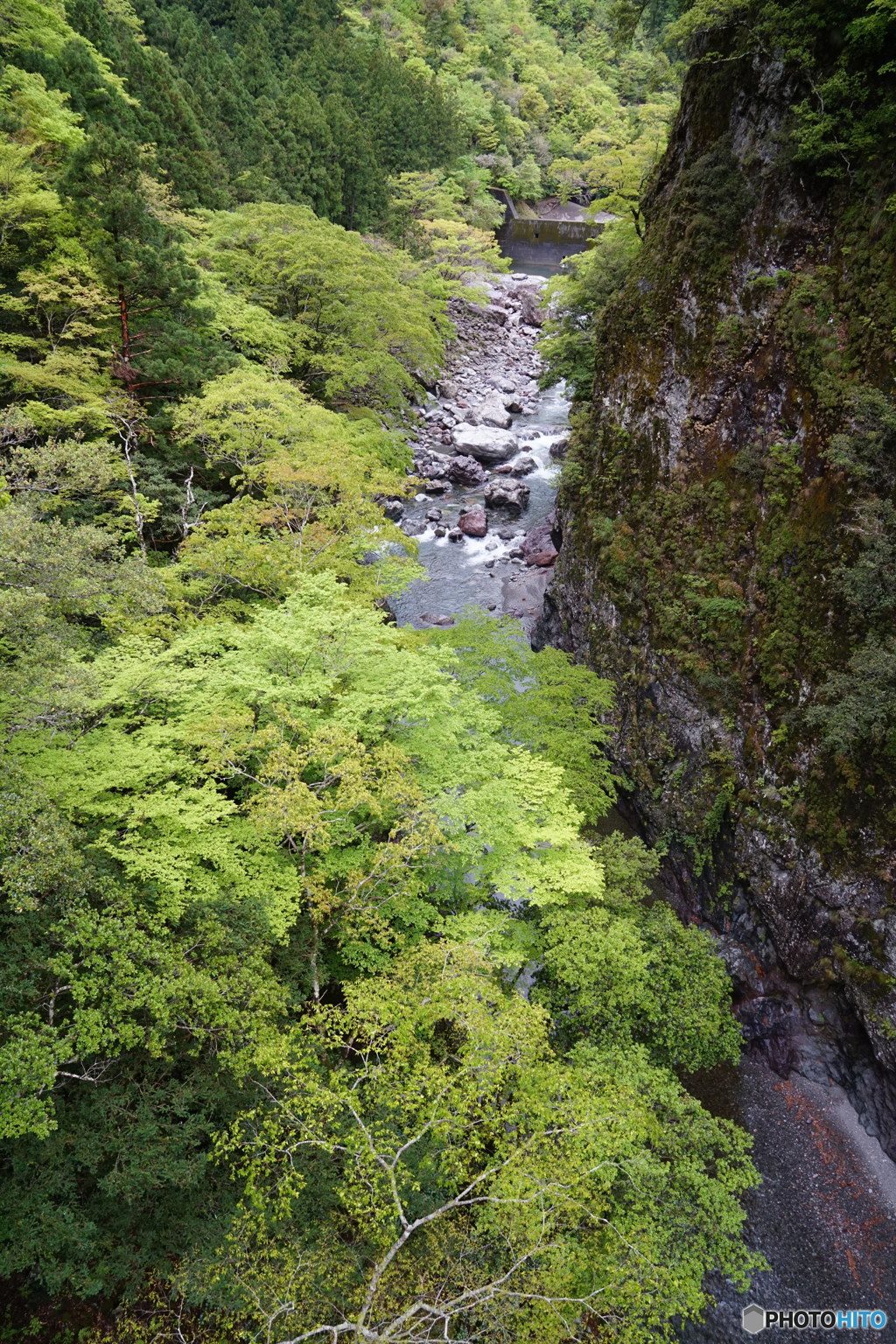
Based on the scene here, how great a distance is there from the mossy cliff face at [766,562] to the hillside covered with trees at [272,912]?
232cm

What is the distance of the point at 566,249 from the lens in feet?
218

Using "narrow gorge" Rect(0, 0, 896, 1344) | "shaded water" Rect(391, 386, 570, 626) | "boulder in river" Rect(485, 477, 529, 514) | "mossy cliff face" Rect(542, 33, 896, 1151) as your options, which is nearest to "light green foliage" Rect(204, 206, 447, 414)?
"narrow gorge" Rect(0, 0, 896, 1344)

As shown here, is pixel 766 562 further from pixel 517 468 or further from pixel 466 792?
pixel 517 468

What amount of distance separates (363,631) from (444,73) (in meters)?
83.4

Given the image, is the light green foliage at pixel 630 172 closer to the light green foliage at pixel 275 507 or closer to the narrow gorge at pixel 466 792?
the narrow gorge at pixel 466 792

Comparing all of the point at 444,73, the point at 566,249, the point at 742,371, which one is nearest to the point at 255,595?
the point at 742,371

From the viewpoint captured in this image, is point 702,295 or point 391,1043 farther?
point 702,295

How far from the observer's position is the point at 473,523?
96.7 ft

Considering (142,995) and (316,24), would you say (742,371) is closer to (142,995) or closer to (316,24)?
(142,995)

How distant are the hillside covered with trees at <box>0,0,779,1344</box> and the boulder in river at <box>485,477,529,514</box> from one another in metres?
13.5

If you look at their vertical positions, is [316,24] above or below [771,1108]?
above

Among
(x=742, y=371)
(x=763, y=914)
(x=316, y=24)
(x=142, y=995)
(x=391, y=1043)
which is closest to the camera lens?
(x=142, y=995)

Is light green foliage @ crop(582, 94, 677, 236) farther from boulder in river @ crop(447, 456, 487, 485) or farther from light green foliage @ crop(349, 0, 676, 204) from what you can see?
light green foliage @ crop(349, 0, 676, 204)

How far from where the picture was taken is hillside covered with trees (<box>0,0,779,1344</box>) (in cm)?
721
